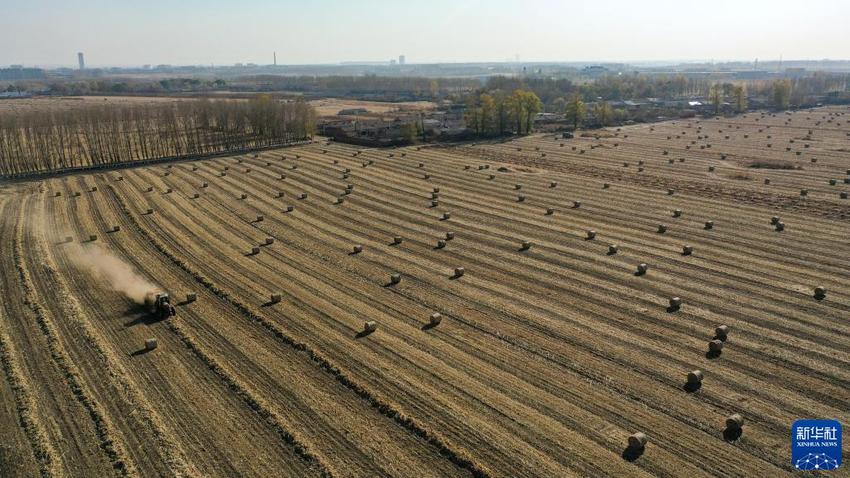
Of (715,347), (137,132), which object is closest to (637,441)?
(715,347)

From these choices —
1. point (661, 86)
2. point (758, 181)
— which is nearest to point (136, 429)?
point (758, 181)

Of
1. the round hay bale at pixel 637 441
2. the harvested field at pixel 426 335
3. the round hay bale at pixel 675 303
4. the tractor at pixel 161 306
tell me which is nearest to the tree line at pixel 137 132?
the harvested field at pixel 426 335

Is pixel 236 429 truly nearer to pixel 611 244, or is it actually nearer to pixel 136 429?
pixel 136 429

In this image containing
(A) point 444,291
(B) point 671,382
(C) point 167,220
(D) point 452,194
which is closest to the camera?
(B) point 671,382

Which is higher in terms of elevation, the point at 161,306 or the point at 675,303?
the point at 161,306

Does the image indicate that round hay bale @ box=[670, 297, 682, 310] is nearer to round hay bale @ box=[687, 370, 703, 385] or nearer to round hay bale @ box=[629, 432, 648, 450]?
round hay bale @ box=[687, 370, 703, 385]

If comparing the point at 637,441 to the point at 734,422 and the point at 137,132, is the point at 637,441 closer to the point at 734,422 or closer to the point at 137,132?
the point at 734,422
